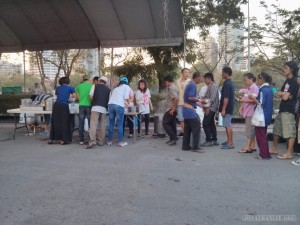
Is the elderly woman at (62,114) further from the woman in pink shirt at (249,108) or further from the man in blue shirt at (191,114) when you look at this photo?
the woman in pink shirt at (249,108)

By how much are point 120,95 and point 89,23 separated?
5.07 metres

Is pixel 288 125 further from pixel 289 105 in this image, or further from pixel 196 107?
pixel 196 107

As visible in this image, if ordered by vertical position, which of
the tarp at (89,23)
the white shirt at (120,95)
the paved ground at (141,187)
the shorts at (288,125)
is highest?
the tarp at (89,23)

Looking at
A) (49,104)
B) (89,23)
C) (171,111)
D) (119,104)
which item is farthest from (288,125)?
(89,23)

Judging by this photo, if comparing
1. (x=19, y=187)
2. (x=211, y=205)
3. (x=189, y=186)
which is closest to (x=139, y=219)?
(x=211, y=205)

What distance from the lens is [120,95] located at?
729 centimetres

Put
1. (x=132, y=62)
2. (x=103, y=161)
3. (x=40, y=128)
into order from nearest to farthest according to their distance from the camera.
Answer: (x=103, y=161), (x=40, y=128), (x=132, y=62)

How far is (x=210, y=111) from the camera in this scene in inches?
287

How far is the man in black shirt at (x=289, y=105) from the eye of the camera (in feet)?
19.0

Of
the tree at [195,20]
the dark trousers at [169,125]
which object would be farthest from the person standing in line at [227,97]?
the tree at [195,20]

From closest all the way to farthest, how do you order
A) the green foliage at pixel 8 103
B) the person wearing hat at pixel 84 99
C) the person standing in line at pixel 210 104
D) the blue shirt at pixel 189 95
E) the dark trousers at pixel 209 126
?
the blue shirt at pixel 189 95, the person standing in line at pixel 210 104, the dark trousers at pixel 209 126, the person wearing hat at pixel 84 99, the green foliage at pixel 8 103

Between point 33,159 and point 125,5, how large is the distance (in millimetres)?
6077

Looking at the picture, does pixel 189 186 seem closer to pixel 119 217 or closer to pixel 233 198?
pixel 233 198

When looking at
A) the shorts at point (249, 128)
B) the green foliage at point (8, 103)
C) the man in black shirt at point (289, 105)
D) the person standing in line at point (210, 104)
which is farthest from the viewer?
the green foliage at point (8, 103)
